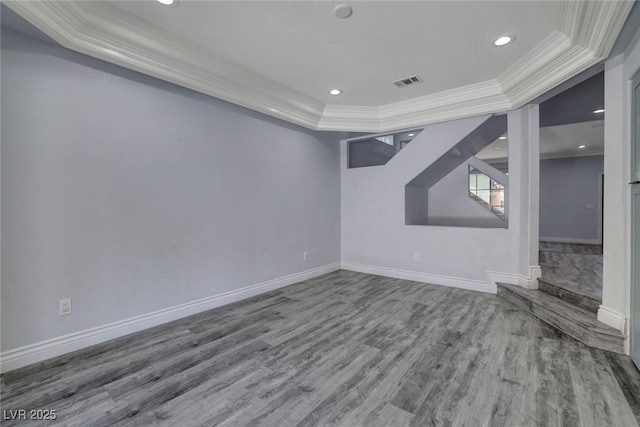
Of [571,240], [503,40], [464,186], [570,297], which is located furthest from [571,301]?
[571,240]

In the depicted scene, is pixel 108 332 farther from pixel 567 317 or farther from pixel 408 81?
pixel 567 317

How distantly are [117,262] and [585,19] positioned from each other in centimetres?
438

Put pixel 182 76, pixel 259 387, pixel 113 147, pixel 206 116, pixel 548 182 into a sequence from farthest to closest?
1. pixel 548 182
2. pixel 206 116
3. pixel 182 76
4. pixel 113 147
5. pixel 259 387

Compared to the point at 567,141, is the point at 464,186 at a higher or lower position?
lower

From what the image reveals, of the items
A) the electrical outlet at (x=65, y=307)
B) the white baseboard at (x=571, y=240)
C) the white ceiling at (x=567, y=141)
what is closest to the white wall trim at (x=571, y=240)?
the white baseboard at (x=571, y=240)

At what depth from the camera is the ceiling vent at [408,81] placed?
3371 mm

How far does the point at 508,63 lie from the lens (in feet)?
9.80

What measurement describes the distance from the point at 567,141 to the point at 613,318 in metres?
5.36

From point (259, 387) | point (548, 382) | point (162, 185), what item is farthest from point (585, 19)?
point (162, 185)

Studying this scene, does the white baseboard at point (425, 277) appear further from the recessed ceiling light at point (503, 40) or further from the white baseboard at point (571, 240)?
the white baseboard at point (571, 240)

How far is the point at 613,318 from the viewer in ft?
7.98

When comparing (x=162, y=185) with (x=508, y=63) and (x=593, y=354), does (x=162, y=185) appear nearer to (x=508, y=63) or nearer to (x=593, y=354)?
(x=508, y=63)

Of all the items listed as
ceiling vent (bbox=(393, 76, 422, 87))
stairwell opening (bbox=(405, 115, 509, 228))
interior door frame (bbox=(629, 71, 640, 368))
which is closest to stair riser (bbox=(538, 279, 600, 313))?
interior door frame (bbox=(629, 71, 640, 368))

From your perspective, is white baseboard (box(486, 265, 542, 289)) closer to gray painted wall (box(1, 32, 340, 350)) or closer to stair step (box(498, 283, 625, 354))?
stair step (box(498, 283, 625, 354))
